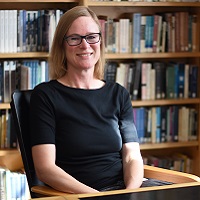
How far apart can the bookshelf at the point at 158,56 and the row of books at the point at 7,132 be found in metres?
0.74

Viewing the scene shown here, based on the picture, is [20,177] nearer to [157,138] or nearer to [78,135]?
[157,138]

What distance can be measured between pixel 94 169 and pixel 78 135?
16 centimetres

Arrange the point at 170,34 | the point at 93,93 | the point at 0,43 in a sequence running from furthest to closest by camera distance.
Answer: the point at 170,34
the point at 0,43
the point at 93,93

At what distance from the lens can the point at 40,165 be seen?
2.50m

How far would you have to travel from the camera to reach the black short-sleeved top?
2549 millimetres

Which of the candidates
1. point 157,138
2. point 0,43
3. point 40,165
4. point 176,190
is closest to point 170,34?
point 157,138

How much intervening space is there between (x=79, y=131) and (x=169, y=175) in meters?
0.44

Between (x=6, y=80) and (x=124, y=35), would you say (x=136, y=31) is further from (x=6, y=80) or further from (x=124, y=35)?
(x=6, y=80)

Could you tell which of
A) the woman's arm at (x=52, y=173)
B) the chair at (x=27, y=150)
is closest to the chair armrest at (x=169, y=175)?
the chair at (x=27, y=150)

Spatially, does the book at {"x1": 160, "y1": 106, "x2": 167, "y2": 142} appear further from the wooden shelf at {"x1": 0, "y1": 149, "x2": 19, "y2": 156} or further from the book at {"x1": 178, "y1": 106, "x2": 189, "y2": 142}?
the wooden shelf at {"x1": 0, "y1": 149, "x2": 19, "y2": 156}

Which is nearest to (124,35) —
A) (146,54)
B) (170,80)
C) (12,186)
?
(146,54)

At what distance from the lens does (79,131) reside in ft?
8.46

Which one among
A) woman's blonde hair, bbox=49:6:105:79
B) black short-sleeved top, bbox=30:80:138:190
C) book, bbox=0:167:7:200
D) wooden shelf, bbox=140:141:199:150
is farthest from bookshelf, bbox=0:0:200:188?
black short-sleeved top, bbox=30:80:138:190

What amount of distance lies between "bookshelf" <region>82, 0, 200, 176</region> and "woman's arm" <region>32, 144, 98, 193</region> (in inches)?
60.8
